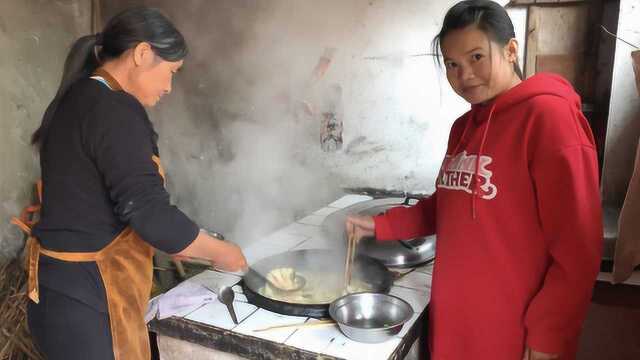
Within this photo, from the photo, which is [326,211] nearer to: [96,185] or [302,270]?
[302,270]

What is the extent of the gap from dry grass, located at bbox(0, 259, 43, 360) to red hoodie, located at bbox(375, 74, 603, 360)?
272 cm

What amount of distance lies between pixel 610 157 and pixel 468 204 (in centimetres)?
145

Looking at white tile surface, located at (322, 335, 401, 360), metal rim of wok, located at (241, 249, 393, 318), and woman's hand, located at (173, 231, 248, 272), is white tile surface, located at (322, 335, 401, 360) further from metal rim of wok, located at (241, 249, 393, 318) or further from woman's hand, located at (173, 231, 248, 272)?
woman's hand, located at (173, 231, 248, 272)

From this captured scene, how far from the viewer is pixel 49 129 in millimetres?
1567

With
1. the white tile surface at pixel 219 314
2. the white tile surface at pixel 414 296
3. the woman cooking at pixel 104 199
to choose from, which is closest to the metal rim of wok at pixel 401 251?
the white tile surface at pixel 414 296

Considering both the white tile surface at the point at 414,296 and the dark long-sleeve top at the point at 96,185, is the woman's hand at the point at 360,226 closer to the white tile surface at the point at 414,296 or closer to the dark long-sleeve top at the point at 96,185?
→ the white tile surface at the point at 414,296

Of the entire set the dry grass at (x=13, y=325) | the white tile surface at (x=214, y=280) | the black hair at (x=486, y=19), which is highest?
the black hair at (x=486, y=19)

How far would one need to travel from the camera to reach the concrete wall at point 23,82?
3.31 m

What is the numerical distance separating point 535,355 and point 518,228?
0.39m

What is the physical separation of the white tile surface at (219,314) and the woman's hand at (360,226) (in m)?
0.58

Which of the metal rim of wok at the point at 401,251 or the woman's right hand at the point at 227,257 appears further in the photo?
the metal rim of wok at the point at 401,251

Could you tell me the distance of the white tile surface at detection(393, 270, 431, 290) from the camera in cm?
200

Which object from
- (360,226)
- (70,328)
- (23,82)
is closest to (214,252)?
(70,328)

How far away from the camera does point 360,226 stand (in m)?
2.12
